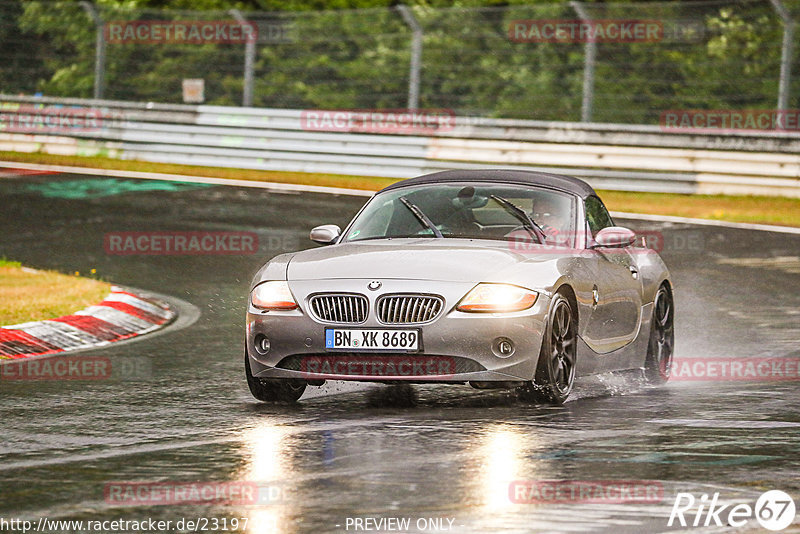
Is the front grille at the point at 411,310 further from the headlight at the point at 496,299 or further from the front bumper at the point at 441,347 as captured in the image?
the headlight at the point at 496,299

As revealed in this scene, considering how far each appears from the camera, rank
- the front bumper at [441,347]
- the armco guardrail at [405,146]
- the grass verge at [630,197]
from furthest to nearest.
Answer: the armco guardrail at [405,146] < the grass verge at [630,197] < the front bumper at [441,347]

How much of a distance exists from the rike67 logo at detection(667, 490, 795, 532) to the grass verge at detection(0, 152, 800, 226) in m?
15.1

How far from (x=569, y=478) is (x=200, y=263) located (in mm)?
10315

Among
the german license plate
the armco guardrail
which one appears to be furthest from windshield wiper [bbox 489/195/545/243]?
the armco guardrail

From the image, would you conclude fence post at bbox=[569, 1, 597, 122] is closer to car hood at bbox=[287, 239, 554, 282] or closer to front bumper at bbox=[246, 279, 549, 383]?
car hood at bbox=[287, 239, 554, 282]

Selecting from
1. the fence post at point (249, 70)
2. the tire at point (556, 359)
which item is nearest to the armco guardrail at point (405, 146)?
the fence post at point (249, 70)

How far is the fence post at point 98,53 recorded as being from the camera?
27.1 metres

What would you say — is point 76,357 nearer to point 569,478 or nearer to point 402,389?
point 402,389

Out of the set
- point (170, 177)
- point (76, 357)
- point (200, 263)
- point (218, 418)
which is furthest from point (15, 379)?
point (170, 177)

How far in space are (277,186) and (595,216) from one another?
14.0m

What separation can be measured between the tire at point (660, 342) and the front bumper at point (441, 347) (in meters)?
2.20

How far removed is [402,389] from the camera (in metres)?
10.1

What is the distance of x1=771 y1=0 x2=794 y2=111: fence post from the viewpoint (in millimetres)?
22625

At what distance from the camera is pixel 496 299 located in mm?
8742
